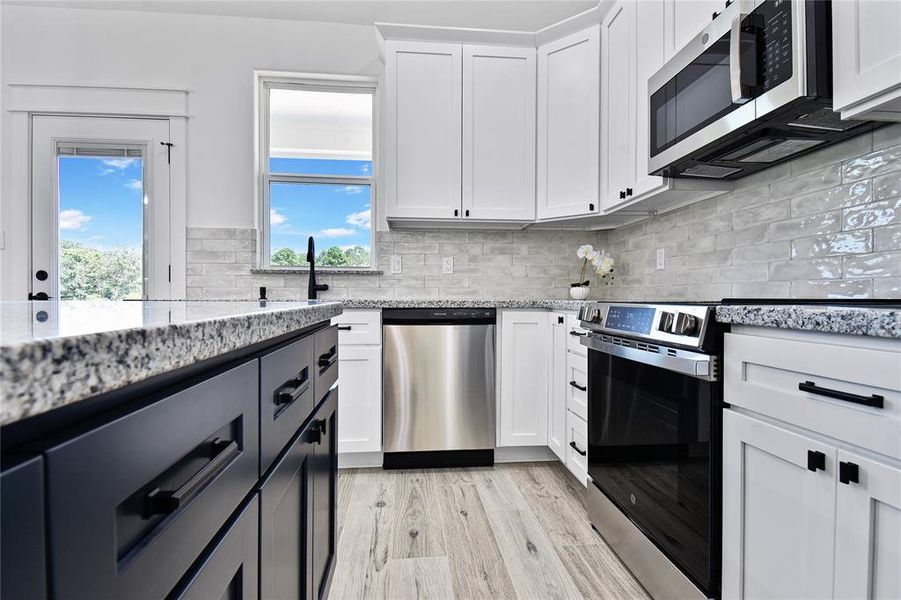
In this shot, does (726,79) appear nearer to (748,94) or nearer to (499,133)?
(748,94)

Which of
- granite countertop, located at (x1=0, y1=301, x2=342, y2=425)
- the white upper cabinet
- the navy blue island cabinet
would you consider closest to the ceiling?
the white upper cabinet

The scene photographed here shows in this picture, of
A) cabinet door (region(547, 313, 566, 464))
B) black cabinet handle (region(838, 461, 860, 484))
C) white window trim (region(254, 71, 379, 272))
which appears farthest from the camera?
white window trim (region(254, 71, 379, 272))

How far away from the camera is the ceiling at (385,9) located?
9.49 ft

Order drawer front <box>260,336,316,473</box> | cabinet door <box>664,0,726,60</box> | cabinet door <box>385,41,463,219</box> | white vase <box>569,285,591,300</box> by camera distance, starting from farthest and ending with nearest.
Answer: white vase <box>569,285,591,300</box>, cabinet door <box>385,41,463,219</box>, cabinet door <box>664,0,726,60</box>, drawer front <box>260,336,316,473</box>

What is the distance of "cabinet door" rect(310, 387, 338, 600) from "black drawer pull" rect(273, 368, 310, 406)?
0.15 m

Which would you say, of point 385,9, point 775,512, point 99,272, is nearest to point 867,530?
point 775,512

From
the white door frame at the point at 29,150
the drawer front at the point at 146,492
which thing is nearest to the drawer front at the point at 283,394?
the drawer front at the point at 146,492

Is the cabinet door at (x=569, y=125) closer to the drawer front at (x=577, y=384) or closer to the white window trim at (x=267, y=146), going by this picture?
the drawer front at (x=577, y=384)

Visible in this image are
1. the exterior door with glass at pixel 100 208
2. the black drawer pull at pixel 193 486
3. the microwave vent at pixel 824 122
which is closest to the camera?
the black drawer pull at pixel 193 486

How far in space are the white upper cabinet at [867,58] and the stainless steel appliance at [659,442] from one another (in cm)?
63

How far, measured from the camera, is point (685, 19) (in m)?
1.80

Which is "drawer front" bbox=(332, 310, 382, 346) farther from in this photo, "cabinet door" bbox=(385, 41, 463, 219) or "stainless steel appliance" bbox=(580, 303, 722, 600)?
"stainless steel appliance" bbox=(580, 303, 722, 600)

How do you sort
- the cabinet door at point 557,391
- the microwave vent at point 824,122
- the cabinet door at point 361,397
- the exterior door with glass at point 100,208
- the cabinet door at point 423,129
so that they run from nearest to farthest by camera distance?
the microwave vent at point 824,122 → the cabinet door at point 557,391 → the cabinet door at point 361,397 → the cabinet door at point 423,129 → the exterior door with glass at point 100,208

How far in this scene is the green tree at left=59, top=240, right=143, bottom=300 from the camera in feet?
9.76
